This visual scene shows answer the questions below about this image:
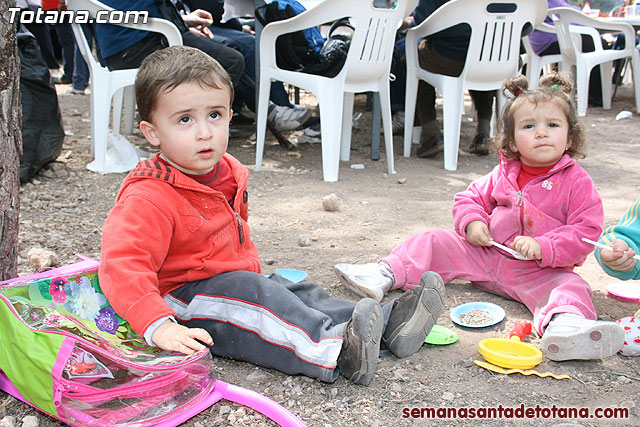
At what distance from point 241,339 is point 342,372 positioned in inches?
11.8

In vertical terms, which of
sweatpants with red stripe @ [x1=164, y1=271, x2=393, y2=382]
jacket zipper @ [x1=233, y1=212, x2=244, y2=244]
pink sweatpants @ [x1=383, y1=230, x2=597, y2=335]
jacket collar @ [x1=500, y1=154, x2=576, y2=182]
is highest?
jacket collar @ [x1=500, y1=154, x2=576, y2=182]

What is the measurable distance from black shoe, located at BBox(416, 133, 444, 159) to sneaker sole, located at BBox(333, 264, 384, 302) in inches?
110

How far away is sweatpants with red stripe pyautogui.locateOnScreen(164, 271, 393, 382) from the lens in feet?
5.42

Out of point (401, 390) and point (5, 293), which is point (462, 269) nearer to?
point (401, 390)

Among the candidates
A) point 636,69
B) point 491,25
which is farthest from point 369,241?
point 636,69

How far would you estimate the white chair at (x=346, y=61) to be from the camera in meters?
3.91

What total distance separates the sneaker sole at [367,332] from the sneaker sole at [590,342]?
0.55 meters

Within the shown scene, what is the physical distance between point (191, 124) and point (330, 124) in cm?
234

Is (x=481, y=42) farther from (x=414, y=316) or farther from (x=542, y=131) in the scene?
(x=414, y=316)

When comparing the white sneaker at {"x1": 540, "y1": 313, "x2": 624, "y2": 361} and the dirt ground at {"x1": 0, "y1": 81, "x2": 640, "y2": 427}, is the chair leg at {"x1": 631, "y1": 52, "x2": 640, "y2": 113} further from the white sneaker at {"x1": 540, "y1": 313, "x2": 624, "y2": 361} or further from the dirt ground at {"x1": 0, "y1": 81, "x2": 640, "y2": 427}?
Result: the white sneaker at {"x1": 540, "y1": 313, "x2": 624, "y2": 361}

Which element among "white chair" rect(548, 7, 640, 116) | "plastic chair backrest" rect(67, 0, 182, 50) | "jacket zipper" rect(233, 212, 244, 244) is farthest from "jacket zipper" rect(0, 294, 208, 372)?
"white chair" rect(548, 7, 640, 116)

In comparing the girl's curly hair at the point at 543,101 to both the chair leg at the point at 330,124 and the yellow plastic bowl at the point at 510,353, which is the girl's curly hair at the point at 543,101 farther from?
the chair leg at the point at 330,124

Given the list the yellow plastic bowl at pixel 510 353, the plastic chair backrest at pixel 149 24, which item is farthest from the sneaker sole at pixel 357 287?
the plastic chair backrest at pixel 149 24

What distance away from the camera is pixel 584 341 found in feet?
5.72
